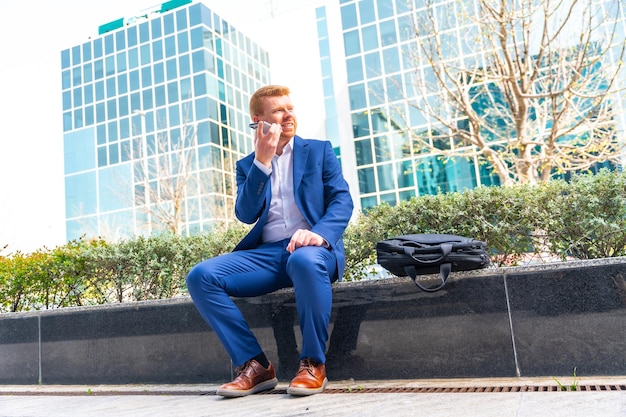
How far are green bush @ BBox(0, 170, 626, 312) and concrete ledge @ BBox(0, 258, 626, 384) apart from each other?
0.50m

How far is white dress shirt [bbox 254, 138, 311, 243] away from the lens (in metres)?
3.47

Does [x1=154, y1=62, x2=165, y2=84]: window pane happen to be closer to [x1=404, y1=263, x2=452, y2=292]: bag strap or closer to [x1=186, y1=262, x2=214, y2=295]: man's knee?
[x1=186, y1=262, x2=214, y2=295]: man's knee

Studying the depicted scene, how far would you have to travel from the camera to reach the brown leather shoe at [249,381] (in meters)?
3.09

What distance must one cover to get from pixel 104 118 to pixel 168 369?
160 ft

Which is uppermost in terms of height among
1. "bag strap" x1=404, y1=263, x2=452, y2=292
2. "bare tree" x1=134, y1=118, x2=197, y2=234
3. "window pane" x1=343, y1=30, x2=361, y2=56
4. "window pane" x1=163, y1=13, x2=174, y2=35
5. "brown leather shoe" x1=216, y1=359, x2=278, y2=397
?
"window pane" x1=163, y1=13, x2=174, y2=35

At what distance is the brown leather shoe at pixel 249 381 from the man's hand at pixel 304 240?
0.72 meters

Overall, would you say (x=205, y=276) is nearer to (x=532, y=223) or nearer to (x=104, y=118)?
(x=532, y=223)

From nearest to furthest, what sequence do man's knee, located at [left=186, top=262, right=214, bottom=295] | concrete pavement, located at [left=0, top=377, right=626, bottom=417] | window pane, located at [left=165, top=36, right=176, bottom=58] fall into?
1. concrete pavement, located at [left=0, top=377, right=626, bottom=417]
2. man's knee, located at [left=186, top=262, right=214, bottom=295]
3. window pane, located at [left=165, top=36, right=176, bottom=58]

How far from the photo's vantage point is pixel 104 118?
48.7 metres

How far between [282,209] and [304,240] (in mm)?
457

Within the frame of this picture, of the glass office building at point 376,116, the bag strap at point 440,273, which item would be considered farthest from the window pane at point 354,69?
the bag strap at point 440,273

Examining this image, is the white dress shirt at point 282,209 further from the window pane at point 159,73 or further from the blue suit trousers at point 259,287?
the window pane at point 159,73

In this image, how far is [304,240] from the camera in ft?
10.2

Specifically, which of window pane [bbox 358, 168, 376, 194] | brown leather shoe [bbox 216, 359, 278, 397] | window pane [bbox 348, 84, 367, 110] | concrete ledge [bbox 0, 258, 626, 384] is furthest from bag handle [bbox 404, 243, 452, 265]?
window pane [bbox 348, 84, 367, 110]
